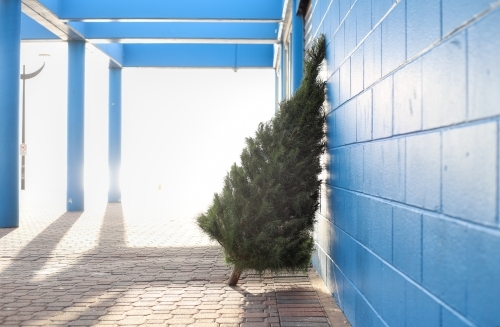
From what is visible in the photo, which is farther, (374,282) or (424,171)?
(374,282)

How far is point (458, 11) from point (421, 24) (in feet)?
1.37

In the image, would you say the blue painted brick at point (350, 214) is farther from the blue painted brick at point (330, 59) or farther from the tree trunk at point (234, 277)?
the tree trunk at point (234, 277)

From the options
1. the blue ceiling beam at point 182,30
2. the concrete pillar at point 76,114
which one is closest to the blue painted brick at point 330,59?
the blue ceiling beam at point 182,30

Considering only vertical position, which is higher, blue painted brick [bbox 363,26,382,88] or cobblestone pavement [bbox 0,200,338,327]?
blue painted brick [bbox 363,26,382,88]

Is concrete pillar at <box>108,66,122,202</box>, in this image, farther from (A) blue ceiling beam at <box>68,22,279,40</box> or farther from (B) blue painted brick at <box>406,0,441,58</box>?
(B) blue painted brick at <box>406,0,441,58</box>

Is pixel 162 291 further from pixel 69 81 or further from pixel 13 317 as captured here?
pixel 69 81

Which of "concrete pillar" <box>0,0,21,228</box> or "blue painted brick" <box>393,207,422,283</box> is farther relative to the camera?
"concrete pillar" <box>0,0,21,228</box>

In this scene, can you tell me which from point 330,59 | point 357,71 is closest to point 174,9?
point 330,59

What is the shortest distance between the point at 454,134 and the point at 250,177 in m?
3.25

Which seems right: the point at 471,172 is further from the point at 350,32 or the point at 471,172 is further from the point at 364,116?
the point at 350,32

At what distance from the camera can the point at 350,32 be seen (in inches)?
154

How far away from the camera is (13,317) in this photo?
4137 mm

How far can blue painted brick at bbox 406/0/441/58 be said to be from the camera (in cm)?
211

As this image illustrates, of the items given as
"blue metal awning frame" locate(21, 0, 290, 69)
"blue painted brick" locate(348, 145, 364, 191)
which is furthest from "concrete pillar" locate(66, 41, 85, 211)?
"blue painted brick" locate(348, 145, 364, 191)
